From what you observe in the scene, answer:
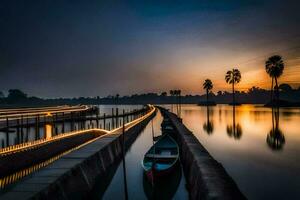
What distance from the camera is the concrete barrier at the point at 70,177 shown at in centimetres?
1105

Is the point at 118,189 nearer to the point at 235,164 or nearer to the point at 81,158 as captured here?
the point at 81,158

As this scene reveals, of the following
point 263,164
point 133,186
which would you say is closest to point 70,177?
point 133,186

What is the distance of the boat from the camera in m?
17.0

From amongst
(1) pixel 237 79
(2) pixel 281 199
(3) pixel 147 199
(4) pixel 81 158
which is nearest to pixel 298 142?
(2) pixel 281 199

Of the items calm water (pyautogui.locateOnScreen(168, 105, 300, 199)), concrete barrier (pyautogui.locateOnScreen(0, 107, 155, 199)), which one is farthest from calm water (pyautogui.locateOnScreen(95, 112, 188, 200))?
calm water (pyautogui.locateOnScreen(168, 105, 300, 199))

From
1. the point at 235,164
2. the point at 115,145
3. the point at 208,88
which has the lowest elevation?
the point at 235,164

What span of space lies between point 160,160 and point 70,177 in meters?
8.46

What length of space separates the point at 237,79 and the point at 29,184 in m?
166

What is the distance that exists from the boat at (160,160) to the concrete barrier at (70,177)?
12.4 ft

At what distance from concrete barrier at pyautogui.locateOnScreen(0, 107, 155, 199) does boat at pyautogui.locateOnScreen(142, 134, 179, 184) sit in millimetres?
3767

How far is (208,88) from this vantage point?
181 metres

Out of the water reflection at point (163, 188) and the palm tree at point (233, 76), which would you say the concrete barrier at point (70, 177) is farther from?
the palm tree at point (233, 76)

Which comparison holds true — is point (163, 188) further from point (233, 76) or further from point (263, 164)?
point (233, 76)

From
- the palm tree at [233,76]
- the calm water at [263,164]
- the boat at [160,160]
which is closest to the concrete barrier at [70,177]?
→ the boat at [160,160]
